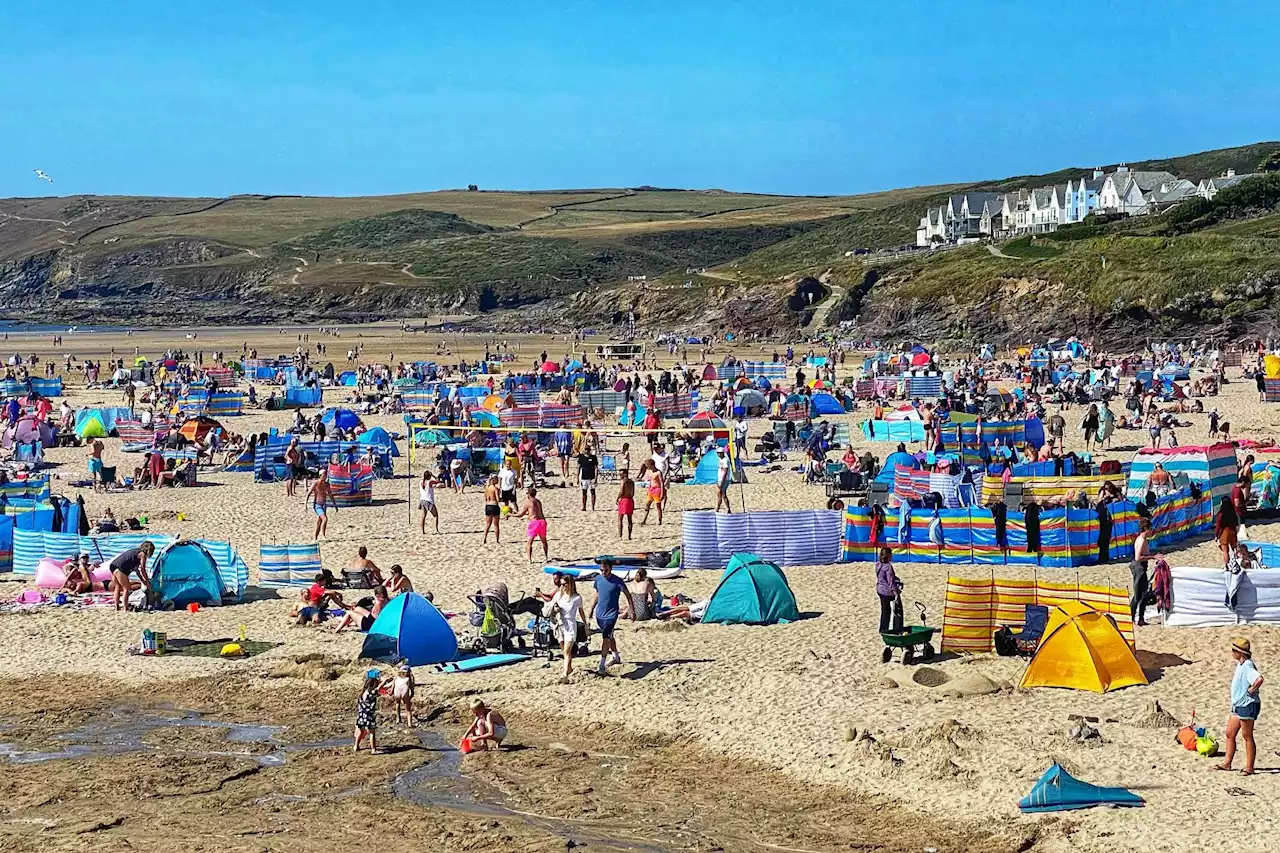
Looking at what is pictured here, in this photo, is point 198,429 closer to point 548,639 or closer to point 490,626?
Result: point 490,626

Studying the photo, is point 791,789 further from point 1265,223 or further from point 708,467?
point 1265,223

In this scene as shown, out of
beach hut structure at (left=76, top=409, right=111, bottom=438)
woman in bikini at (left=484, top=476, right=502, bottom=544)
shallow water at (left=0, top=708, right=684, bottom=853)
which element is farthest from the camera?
beach hut structure at (left=76, top=409, right=111, bottom=438)

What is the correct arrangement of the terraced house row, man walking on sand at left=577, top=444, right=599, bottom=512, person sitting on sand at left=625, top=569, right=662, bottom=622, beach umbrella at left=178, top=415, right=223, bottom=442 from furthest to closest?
the terraced house row → beach umbrella at left=178, top=415, right=223, bottom=442 → man walking on sand at left=577, top=444, right=599, bottom=512 → person sitting on sand at left=625, top=569, right=662, bottom=622

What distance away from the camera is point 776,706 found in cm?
1259

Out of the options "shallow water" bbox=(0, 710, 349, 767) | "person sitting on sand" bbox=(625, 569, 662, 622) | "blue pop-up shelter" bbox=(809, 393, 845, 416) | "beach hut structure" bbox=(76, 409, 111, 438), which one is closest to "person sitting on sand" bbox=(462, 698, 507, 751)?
"shallow water" bbox=(0, 710, 349, 767)

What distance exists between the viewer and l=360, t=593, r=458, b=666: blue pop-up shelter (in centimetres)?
1430

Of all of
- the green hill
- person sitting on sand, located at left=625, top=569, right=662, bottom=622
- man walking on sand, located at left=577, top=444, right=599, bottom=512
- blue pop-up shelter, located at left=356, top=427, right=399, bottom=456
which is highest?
the green hill

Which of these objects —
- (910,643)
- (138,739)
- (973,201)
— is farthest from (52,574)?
(973,201)

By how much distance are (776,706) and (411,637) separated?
3.79m

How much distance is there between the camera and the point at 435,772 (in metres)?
11.4

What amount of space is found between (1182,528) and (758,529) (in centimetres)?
558

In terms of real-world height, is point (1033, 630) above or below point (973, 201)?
below

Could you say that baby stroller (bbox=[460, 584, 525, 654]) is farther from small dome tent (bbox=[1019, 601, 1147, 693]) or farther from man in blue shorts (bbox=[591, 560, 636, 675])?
small dome tent (bbox=[1019, 601, 1147, 693])

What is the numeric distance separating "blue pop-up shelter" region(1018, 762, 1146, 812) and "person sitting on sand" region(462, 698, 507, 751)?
13.5ft
